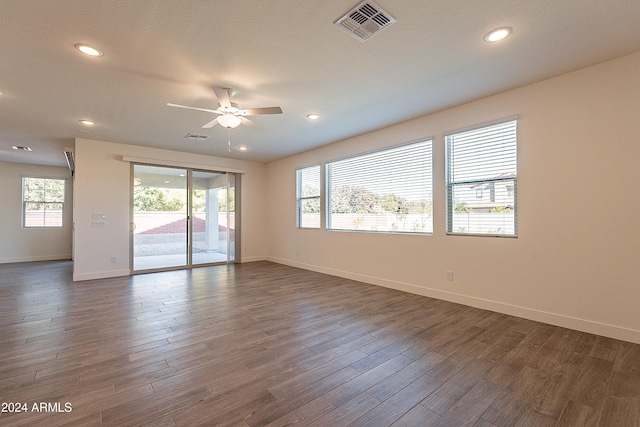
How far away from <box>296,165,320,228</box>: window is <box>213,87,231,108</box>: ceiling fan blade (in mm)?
3257

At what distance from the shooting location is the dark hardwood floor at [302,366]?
1703mm

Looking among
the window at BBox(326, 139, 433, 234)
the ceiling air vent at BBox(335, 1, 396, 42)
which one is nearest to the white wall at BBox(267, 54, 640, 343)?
the window at BBox(326, 139, 433, 234)

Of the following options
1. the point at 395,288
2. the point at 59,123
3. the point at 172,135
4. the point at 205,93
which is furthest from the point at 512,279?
the point at 59,123

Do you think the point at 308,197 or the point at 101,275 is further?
the point at 308,197

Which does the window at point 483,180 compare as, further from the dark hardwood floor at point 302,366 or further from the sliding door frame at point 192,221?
the sliding door frame at point 192,221

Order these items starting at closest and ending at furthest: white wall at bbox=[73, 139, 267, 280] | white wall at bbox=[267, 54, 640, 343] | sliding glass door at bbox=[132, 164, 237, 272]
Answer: white wall at bbox=[267, 54, 640, 343], white wall at bbox=[73, 139, 267, 280], sliding glass door at bbox=[132, 164, 237, 272]

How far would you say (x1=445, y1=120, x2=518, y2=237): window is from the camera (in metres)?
3.45

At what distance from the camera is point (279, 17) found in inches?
85.3

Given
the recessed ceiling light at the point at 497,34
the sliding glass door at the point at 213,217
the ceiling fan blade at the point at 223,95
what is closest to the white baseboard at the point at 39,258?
the sliding glass door at the point at 213,217

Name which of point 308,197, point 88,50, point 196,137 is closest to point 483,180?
point 308,197

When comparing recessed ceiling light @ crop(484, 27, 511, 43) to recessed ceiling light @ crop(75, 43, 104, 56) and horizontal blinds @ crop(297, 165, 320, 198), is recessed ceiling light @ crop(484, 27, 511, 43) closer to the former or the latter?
recessed ceiling light @ crop(75, 43, 104, 56)

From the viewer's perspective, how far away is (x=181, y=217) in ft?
21.7

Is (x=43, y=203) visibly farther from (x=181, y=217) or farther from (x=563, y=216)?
(x=563, y=216)

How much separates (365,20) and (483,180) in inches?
98.9
